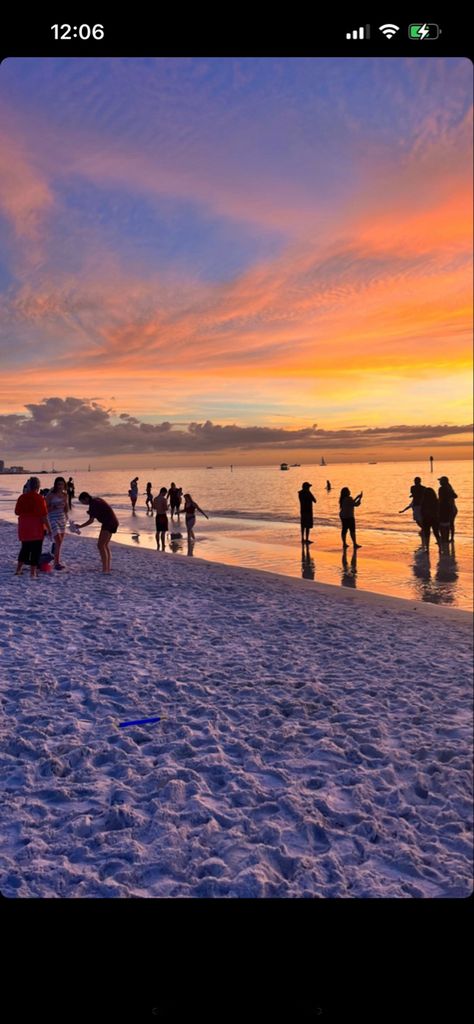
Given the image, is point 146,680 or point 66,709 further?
point 146,680

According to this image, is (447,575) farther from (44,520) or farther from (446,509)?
(44,520)

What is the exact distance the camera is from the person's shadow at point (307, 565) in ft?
52.2

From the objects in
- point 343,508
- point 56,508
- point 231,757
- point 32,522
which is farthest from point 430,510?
point 231,757

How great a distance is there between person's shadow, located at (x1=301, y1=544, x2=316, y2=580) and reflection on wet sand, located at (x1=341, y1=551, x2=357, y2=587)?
909 mm

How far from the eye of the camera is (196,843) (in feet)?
12.0

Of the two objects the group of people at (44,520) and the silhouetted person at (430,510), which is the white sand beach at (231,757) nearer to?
the group of people at (44,520)

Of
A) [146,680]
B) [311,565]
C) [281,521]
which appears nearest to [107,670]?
[146,680]
